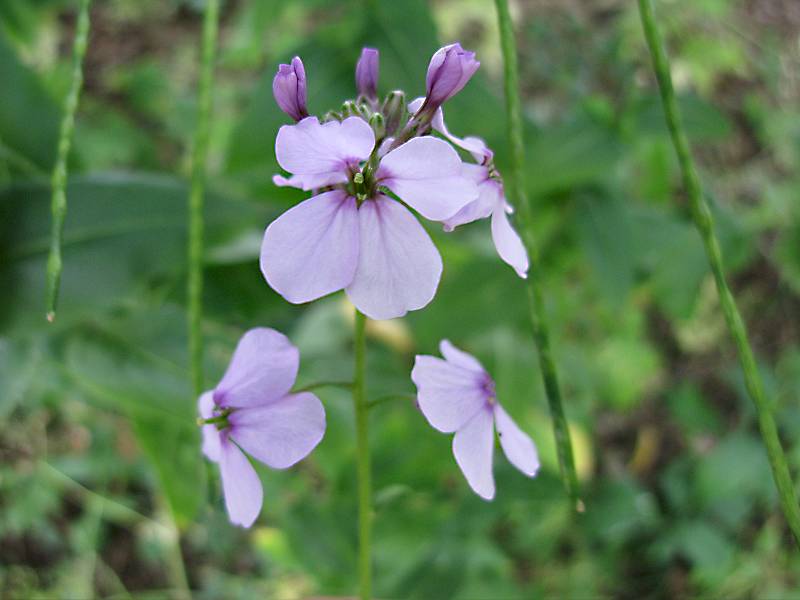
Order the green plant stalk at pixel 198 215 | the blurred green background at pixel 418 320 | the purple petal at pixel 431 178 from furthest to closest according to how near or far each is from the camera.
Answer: the blurred green background at pixel 418 320
the green plant stalk at pixel 198 215
the purple petal at pixel 431 178

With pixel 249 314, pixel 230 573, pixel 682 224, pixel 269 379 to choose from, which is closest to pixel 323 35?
pixel 249 314

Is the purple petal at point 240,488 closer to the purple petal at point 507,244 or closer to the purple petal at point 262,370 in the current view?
the purple petal at point 262,370

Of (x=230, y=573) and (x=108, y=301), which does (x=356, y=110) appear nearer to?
(x=108, y=301)

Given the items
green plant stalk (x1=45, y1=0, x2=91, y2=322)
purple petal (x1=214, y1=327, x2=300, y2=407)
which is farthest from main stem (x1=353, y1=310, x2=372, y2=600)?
green plant stalk (x1=45, y1=0, x2=91, y2=322)

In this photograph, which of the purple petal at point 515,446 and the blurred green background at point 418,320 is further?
the blurred green background at point 418,320

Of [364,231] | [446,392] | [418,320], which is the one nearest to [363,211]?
[364,231]

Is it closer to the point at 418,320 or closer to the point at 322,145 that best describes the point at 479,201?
the point at 322,145

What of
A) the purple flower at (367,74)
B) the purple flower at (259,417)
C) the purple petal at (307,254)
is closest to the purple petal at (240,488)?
the purple flower at (259,417)
